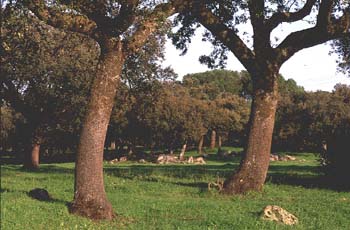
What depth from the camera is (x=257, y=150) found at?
16.8m

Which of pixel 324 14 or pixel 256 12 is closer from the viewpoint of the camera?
pixel 324 14

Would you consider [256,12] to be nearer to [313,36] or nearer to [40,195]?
[313,36]

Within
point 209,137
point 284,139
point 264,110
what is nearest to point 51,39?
point 264,110

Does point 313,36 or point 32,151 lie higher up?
point 313,36

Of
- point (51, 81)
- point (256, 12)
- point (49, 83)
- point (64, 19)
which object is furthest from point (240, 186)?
point (49, 83)

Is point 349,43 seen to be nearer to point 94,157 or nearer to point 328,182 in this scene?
point 328,182

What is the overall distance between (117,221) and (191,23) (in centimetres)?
1189

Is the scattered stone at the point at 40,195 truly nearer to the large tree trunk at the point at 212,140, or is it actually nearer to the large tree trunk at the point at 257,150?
the large tree trunk at the point at 257,150

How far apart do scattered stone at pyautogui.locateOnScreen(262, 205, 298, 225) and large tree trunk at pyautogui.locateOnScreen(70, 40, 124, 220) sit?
3.39 m

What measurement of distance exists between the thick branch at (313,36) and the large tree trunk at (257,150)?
1.62 m

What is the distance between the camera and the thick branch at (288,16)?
1717 centimetres

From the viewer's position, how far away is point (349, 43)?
19906 mm

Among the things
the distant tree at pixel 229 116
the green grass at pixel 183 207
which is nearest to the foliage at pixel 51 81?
the green grass at pixel 183 207

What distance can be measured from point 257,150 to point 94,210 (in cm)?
722
